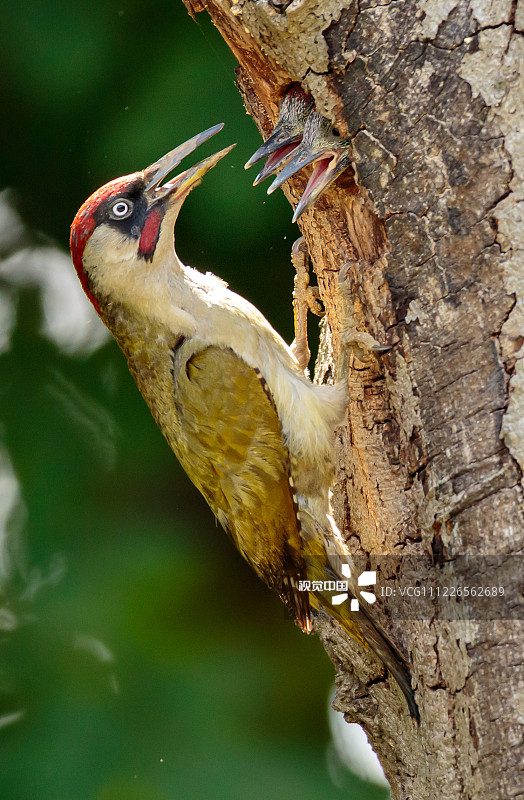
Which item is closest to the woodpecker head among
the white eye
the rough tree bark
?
the white eye

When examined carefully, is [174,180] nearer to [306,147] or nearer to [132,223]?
[132,223]

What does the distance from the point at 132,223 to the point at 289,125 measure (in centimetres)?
69

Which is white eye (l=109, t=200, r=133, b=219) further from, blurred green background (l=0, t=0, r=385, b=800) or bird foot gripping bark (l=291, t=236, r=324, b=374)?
blurred green background (l=0, t=0, r=385, b=800)

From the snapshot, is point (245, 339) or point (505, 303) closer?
point (505, 303)

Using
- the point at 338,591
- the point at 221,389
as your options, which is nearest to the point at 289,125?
the point at 221,389

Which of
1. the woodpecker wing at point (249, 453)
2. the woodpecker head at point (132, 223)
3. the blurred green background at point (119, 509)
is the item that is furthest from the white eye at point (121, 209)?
the blurred green background at point (119, 509)

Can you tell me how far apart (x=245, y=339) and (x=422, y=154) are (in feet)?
3.04

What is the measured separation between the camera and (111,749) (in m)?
3.77

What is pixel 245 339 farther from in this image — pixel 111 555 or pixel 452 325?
pixel 111 555

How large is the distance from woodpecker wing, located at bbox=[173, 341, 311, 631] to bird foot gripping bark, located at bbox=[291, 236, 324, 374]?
562mm

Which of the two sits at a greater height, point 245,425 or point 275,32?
point 275,32

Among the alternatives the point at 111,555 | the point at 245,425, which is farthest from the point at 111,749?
the point at 245,425

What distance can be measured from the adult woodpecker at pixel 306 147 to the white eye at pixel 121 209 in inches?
21.5

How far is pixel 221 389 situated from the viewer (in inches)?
105
